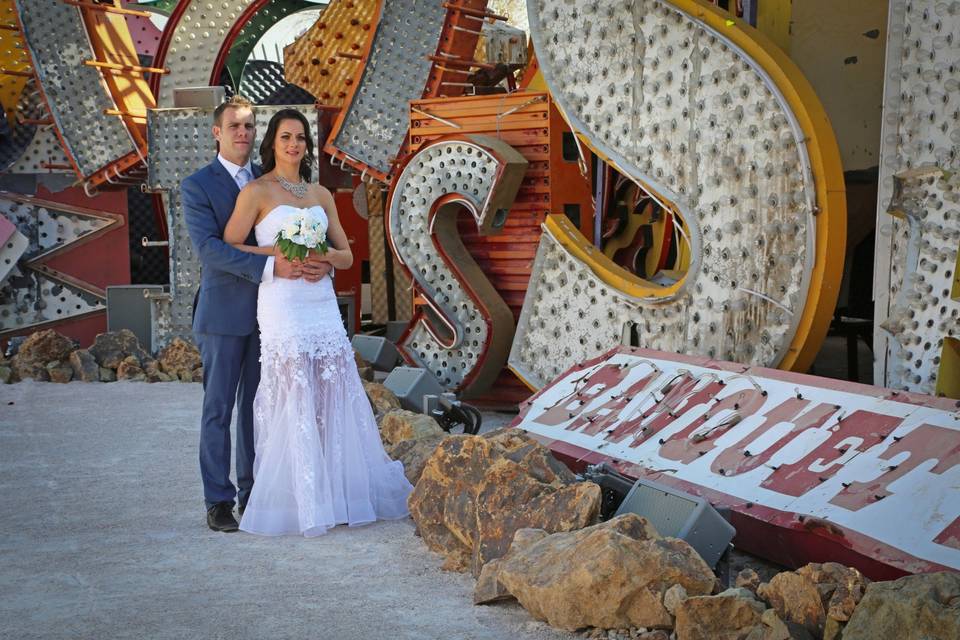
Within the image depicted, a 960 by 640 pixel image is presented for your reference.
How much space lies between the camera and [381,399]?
7691 millimetres

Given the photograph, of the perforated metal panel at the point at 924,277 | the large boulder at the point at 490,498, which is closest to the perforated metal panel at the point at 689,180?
the perforated metal panel at the point at 924,277

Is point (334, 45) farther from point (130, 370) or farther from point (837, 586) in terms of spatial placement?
point (837, 586)

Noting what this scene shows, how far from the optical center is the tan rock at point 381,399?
7.60 meters

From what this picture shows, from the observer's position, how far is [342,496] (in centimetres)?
534

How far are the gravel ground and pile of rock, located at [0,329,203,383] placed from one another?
3.77 m

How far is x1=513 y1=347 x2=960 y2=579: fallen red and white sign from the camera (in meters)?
4.07

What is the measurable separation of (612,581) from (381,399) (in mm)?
4106

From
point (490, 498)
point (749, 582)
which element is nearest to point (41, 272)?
point (490, 498)

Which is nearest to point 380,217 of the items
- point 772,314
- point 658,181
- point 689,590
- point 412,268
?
point 412,268

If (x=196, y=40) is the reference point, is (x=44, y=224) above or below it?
below

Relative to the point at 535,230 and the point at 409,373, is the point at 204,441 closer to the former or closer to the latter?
the point at 409,373

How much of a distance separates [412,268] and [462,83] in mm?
2162

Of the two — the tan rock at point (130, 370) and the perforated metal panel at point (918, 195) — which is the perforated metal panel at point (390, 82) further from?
the perforated metal panel at point (918, 195)

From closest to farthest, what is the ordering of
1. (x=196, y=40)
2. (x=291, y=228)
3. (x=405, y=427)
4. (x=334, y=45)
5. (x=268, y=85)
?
(x=291, y=228), (x=405, y=427), (x=196, y=40), (x=334, y=45), (x=268, y=85)
